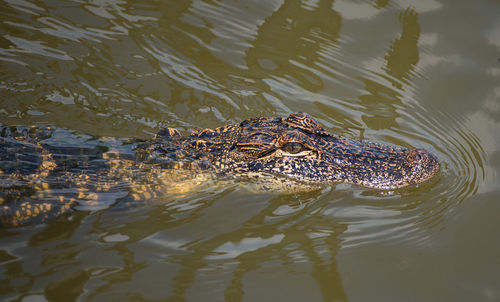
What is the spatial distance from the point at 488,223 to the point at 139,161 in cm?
366

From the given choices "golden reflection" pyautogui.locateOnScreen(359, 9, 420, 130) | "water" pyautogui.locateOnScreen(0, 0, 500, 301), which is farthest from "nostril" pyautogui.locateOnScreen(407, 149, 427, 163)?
"golden reflection" pyautogui.locateOnScreen(359, 9, 420, 130)

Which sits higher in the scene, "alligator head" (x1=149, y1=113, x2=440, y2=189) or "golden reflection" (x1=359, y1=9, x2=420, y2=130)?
"golden reflection" (x1=359, y1=9, x2=420, y2=130)

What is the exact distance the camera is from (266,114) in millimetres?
6129

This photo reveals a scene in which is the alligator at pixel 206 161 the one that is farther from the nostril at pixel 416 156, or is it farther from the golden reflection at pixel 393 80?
the golden reflection at pixel 393 80

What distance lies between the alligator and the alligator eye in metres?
0.01

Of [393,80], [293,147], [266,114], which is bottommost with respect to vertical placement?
[266,114]

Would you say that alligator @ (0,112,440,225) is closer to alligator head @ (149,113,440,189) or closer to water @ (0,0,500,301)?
alligator head @ (149,113,440,189)

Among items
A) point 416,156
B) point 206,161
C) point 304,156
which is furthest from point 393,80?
point 206,161

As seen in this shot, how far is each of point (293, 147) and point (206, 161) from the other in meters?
1.00

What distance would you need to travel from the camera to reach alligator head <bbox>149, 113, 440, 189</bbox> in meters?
4.63

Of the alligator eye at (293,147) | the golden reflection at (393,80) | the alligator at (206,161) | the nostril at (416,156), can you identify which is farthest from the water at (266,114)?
the alligator eye at (293,147)

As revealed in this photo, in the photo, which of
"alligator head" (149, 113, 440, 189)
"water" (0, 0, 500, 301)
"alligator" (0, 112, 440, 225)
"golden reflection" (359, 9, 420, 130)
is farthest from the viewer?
"golden reflection" (359, 9, 420, 130)

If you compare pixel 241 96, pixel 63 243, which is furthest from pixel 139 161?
pixel 241 96

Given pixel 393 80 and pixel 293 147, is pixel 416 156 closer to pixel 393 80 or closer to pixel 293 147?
pixel 293 147
